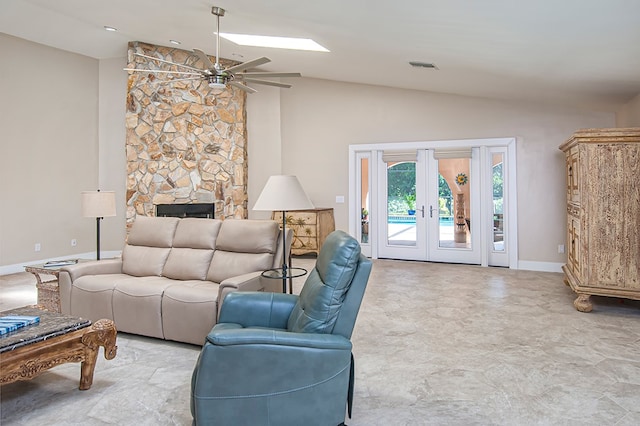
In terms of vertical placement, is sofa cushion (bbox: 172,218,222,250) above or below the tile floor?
above

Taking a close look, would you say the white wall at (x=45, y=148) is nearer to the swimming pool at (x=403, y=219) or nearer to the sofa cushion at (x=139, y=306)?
the sofa cushion at (x=139, y=306)

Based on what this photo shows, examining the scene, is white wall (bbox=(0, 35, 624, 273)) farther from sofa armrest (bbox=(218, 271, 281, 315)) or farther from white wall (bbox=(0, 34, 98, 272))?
sofa armrest (bbox=(218, 271, 281, 315))

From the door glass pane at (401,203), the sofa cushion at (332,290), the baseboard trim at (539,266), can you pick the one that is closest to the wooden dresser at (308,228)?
the door glass pane at (401,203)

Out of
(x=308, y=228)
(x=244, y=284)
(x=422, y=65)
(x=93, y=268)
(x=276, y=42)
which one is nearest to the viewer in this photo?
(x=244, y=284)

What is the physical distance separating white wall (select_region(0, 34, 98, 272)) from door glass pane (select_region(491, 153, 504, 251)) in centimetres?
684

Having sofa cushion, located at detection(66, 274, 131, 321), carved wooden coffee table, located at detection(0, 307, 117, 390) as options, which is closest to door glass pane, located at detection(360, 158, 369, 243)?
sofa cushion, located at detection(66, 274, 131, 321)

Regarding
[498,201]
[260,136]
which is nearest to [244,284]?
[498,201]

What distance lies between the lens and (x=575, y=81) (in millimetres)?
4492

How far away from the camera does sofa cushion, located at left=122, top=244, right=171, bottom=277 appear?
12.9 feet

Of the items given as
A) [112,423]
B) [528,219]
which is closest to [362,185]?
[528,219]

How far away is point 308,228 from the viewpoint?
739 centimetres

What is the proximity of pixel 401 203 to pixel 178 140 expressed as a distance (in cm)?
394

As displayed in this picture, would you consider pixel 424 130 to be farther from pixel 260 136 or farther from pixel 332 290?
pixel 332 290

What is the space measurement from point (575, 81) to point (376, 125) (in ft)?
11.3
